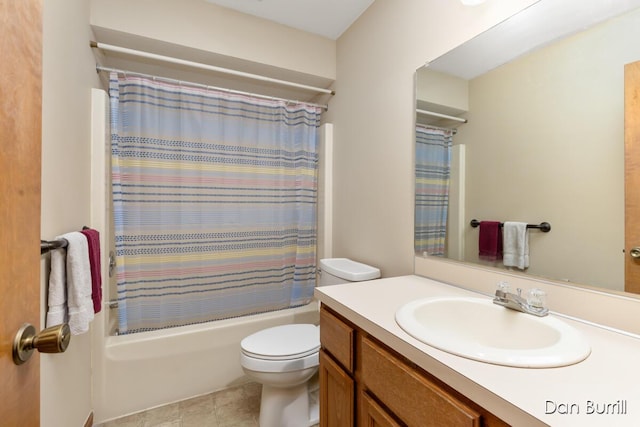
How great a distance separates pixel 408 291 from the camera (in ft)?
3.85

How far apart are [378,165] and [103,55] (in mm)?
1810

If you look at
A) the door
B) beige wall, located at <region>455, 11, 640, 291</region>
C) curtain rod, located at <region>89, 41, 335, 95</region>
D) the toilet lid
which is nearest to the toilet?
the toilet lid

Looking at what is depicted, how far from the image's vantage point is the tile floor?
1.59 metres

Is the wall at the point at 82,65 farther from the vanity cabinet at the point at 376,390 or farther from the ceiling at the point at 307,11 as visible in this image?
the vanity cabinet at the point at 376,390

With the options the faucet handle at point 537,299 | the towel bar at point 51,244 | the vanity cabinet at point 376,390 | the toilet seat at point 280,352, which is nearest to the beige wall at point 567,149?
the faucet handle at point 537,299

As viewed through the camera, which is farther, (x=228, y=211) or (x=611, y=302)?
(x=228, y=211)

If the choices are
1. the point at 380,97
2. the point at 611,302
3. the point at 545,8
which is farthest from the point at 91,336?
the point at 545,8

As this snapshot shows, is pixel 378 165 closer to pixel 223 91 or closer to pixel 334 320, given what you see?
pixel 334 320

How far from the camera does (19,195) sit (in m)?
0.50

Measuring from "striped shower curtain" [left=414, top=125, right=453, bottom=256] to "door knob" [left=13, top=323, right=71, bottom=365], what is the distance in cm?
134

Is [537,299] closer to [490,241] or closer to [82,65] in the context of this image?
[490,241]

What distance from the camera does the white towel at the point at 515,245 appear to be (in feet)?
3.40

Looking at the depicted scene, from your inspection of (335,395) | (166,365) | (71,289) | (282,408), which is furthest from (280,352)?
(71,289)

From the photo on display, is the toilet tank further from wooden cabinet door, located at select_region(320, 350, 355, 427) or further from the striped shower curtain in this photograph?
wooden cabinet door, located at select_region(320, 350, 355, 427)
